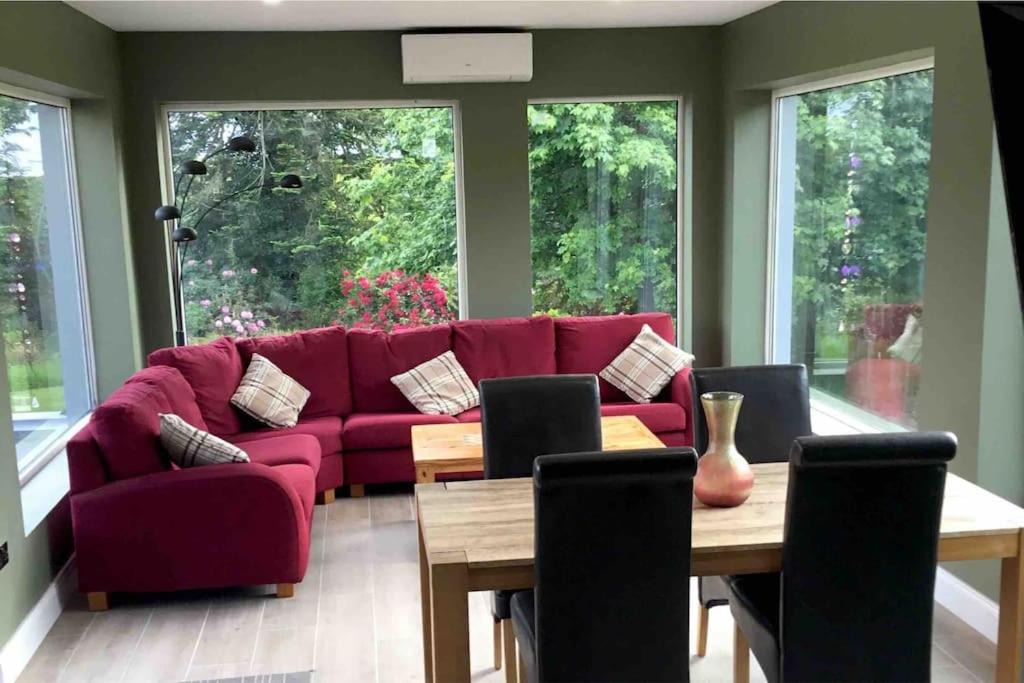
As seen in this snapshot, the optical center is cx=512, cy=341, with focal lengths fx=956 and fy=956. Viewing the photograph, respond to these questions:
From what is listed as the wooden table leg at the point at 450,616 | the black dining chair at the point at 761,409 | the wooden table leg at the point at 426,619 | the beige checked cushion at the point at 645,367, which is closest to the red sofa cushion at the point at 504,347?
the beige checked cushion at the point at 645,367

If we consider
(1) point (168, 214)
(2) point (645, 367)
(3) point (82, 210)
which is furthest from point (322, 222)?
(2) point (645, 367)

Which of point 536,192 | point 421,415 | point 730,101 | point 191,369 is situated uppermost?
point 730,101

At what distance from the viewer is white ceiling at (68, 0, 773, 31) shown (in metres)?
5.07

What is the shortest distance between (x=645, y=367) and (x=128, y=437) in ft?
9.74

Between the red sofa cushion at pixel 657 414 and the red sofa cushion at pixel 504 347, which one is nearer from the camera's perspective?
the red sofa cushion at pixel 657 414

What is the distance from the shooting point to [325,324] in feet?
20.7

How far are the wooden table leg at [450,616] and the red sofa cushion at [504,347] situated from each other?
3347 mm

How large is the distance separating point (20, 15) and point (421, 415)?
9.14ft

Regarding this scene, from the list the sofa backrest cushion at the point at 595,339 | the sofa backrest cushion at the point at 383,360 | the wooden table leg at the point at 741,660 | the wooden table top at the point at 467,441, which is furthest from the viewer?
the sofa backrest cushion at the point at 595,339

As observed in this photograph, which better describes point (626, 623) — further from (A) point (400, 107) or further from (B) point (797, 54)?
(A) point (400, 107)

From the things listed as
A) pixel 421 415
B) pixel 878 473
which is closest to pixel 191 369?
pixel 421 415

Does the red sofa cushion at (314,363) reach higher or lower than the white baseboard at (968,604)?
higher

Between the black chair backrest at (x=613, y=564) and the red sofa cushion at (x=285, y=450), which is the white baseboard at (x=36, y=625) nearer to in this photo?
the red sofa cushion at (x=285, y=450)

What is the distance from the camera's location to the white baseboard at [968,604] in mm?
3582
